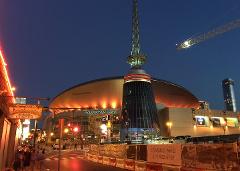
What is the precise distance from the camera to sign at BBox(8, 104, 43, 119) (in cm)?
2106

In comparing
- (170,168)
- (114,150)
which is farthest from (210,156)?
(114,150)

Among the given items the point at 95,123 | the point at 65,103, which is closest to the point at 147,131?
the point at 95,123

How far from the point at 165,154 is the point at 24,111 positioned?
35.0 ft

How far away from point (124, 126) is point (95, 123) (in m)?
24.2

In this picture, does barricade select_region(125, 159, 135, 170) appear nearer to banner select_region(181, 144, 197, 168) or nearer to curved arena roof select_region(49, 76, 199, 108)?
banner select_region(181, 144, 197, 168)

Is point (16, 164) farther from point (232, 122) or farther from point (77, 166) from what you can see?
point (232, 122)

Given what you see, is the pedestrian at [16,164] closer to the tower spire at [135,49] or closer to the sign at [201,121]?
the sign at [201,121]

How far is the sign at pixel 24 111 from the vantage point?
69.1 ft

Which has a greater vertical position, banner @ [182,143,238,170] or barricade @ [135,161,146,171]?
banner @ [182,143,238,170]

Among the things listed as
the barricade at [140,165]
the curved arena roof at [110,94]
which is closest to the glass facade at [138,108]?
the curved arena roof at [110,94]

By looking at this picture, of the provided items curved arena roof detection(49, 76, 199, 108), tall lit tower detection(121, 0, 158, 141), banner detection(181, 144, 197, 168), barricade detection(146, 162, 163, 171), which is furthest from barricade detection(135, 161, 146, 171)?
curved arena roof detection(49, 76, 199, 108)

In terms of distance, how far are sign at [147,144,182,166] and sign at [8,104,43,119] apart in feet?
30.4

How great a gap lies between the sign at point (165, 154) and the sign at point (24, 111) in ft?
30.4

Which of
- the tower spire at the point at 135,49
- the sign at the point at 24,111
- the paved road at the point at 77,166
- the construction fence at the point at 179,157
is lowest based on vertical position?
the paved road at the point at 77,166
